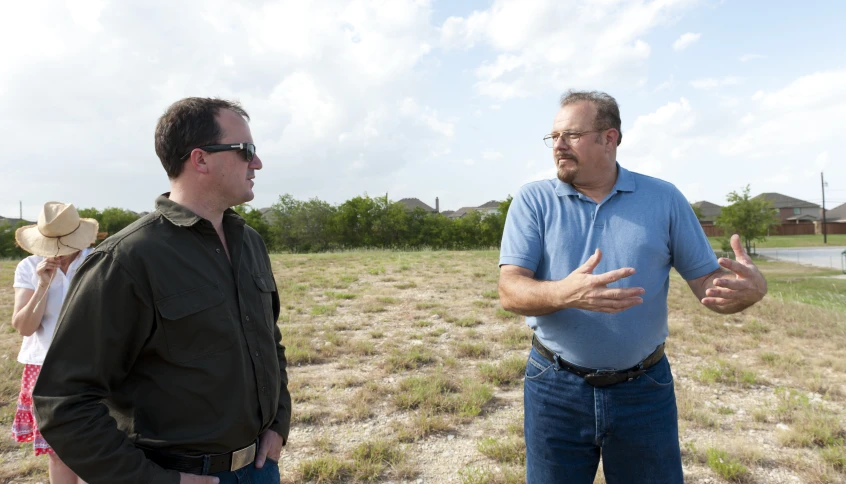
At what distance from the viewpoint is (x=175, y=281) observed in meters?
1.71

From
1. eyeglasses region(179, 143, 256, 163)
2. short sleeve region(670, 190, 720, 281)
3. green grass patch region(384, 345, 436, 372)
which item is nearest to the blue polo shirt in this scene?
short sleeve region(670, 190, 720, 281)

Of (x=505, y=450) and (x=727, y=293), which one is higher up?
(x=727, y=293)

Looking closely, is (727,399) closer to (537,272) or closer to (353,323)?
(537,272)

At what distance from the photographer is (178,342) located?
171cm

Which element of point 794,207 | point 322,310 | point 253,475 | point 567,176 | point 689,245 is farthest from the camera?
point 794,207

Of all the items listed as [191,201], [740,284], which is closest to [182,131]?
[191,201]

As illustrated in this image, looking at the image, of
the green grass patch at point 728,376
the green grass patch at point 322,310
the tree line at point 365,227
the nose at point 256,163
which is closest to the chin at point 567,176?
the nose at point 256,163

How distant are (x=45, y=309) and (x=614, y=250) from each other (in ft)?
10.8

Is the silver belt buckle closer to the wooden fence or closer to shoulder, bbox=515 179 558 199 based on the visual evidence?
shoulder, bbox=515 179 558 199

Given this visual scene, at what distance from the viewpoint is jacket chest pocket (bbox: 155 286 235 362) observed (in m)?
1.69

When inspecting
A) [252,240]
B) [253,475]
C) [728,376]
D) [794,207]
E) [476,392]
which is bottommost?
[728,376]

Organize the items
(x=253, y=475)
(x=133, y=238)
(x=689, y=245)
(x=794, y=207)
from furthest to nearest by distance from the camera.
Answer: (x=794, y=207), (x=689, y=245), (x=253, y=475), (x=133, y=238)

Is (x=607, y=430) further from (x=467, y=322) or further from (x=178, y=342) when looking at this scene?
(x=467, y=322)

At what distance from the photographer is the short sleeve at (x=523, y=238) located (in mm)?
2330
